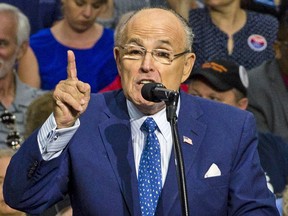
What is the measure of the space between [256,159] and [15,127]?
238 centimetres

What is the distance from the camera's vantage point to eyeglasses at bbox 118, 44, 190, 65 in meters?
3.73

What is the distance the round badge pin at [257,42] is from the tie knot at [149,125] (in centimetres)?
288

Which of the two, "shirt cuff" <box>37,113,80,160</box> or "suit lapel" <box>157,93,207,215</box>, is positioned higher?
"shirt cuff" <box>37,113,80,160</box>

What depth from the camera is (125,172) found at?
375 cm

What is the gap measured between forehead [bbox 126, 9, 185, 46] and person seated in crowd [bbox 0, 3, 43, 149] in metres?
2.03

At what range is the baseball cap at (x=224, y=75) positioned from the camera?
589cm

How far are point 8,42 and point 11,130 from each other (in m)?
0.73

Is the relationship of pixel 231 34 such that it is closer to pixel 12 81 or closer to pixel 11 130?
pixel 12 81

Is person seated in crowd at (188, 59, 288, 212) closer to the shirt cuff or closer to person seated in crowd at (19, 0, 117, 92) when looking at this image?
person seated in crowd at (19, 0, 117, 92)

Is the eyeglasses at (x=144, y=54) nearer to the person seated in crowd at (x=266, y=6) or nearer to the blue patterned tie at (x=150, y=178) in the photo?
the blue patterned tie at (x=150, y=178)

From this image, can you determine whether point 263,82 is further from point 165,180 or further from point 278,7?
point 165,180

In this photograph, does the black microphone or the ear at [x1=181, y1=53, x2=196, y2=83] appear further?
the ear at [x1=181, y1=53, x2=196, y2=83]

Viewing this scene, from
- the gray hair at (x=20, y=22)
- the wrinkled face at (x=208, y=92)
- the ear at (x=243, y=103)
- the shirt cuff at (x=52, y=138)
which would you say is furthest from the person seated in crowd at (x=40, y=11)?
the shirt cuff at (x=52, y=138)

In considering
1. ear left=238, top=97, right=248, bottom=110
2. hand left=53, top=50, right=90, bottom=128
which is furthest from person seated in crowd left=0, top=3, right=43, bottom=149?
hand left=53, top=50, right=90, bottom=128
